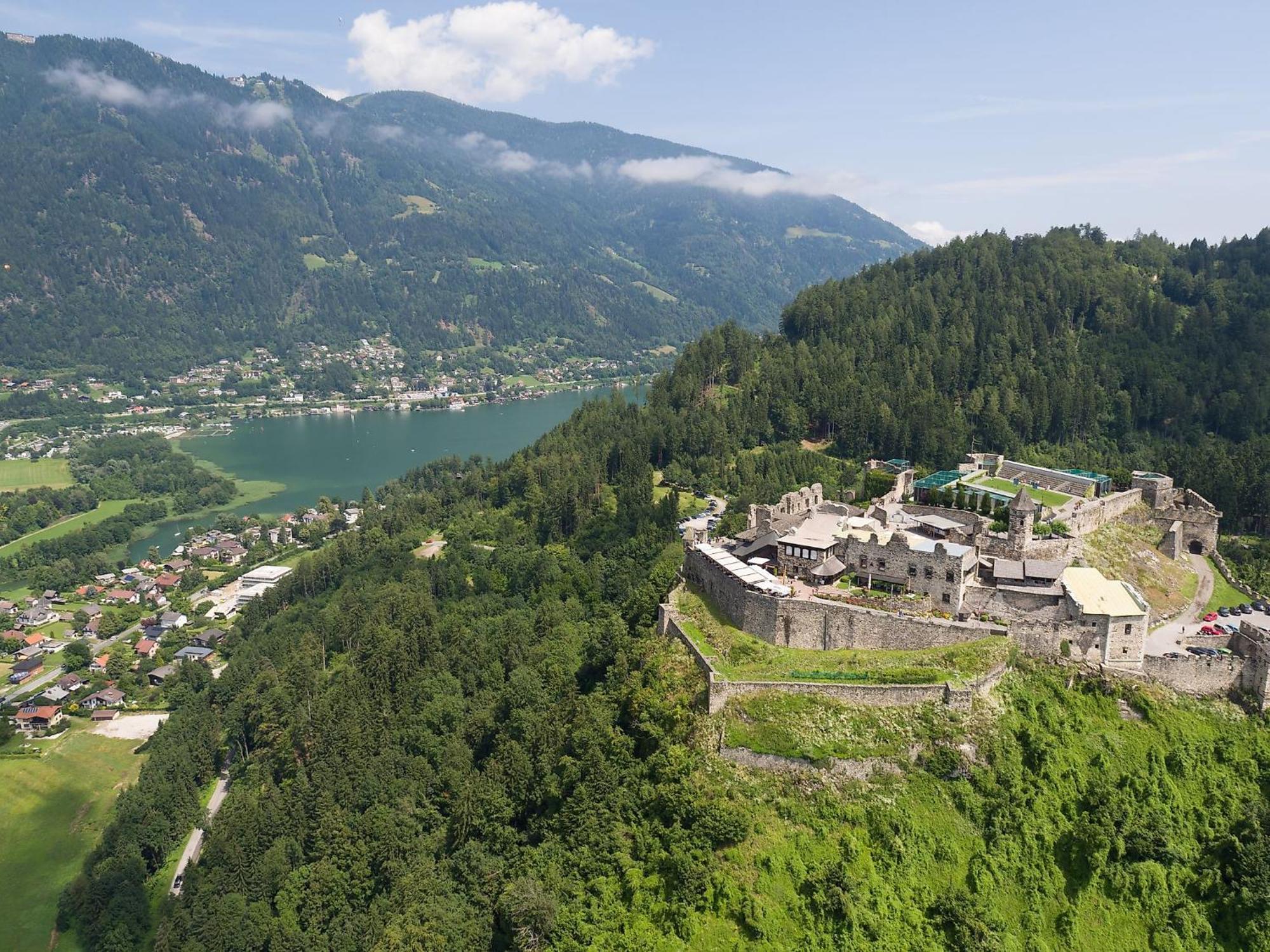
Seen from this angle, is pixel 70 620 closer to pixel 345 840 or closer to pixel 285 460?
pixel 345 840

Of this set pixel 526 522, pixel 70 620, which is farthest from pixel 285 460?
pixel 526 522

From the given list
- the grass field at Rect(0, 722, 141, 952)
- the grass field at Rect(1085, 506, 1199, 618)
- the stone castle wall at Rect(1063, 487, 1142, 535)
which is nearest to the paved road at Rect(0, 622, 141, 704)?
the grass field at Rect(0, 722, 141, 952)

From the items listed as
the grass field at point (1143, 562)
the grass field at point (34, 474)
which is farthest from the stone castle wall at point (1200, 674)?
the grass field at point (34, 474)

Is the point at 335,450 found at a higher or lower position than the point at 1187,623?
lower

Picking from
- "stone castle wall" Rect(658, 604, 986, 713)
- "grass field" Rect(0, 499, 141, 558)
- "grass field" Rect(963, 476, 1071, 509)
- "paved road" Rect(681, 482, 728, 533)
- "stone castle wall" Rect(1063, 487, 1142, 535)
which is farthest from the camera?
"grass field" Rect(0, 499, 141, 558)

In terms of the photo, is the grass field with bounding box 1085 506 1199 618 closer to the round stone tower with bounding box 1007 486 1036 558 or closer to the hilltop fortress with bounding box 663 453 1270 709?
the hilltop fortress with bounding box 663 453 1270 709

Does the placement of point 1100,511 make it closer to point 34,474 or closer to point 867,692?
point 867,692

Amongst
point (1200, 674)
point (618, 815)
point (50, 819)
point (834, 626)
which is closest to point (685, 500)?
point (834, 626)
